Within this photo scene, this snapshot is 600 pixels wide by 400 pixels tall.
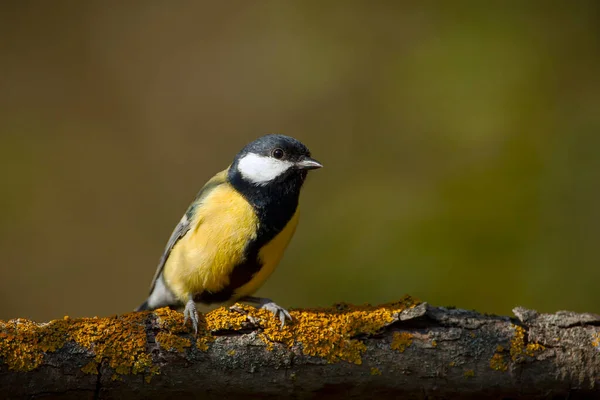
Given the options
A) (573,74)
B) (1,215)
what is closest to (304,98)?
(573,74)

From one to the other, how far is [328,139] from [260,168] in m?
1.85

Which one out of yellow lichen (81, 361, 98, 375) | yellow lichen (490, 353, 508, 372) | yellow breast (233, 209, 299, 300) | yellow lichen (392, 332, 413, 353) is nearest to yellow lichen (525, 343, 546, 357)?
yellow lichen (490, 353, 508, 372)

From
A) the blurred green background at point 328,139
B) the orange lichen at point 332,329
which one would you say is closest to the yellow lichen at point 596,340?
the orange lichen at point 332,329

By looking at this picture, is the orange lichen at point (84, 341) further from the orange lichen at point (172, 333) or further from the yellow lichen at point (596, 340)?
the yellow lichen at point (596, 340)

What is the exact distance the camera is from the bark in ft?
6.79

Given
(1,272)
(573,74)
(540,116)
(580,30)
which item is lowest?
(1,272)

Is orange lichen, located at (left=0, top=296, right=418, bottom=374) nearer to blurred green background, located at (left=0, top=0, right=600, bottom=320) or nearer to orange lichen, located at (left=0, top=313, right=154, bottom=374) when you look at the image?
orange lichen, located at (left=0, top=313, right=154, bottom=374)

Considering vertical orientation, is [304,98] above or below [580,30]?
below

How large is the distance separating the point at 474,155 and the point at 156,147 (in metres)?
2.46

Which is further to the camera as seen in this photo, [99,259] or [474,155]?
[99,259]

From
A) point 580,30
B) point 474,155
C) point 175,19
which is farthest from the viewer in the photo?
point 175,19

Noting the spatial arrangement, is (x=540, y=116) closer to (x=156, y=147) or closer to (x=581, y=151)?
(x=581, y=151)

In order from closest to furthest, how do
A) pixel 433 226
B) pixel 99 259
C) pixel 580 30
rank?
pixel 433 226 → pixel 580 30 → pixel 99 259

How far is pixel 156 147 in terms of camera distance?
193 inches
